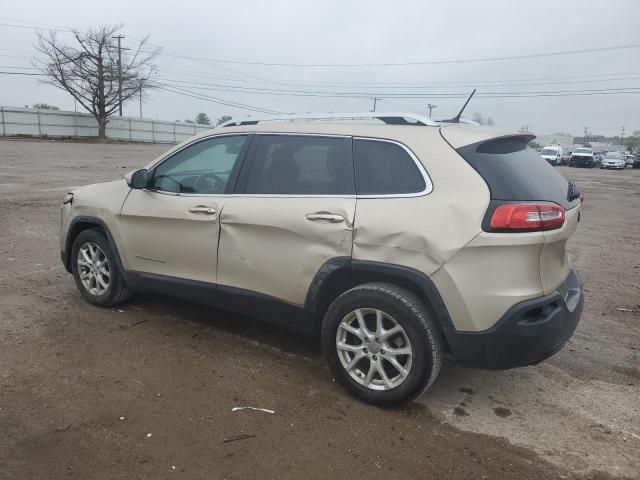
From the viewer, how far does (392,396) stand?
128 inches

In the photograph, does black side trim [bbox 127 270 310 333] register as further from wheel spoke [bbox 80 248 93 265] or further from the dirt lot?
wheel spoke [bbox 80 248 93 265]

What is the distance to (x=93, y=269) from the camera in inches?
191

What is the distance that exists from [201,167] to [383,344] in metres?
2.11

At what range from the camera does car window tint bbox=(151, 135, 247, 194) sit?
13.4 ft

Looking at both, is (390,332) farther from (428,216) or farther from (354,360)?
(428,216)

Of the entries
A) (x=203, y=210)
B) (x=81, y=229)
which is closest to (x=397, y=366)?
(x=203, y=210)

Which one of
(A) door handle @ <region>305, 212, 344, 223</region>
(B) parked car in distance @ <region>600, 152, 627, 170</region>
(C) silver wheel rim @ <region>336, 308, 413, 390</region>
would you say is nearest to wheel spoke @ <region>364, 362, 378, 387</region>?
(C) silver wheel rim @ <region>336, 308, 413, 390</region>

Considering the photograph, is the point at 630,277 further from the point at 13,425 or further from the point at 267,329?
the point at 13,425

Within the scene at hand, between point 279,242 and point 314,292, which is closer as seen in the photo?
point 314,292

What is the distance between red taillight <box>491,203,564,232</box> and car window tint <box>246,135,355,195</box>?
928 millimetres

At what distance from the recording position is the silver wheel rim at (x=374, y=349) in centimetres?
321

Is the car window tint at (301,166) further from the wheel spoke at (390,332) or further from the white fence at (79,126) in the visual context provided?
the white fence at (79,126)

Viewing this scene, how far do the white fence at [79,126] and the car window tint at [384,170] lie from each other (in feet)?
150

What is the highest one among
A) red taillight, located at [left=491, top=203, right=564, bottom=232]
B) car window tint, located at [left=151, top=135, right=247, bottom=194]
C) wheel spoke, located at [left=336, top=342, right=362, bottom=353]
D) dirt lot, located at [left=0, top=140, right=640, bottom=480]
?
car window tint, located at [left=151, top=135, right=247, bottom=194]
